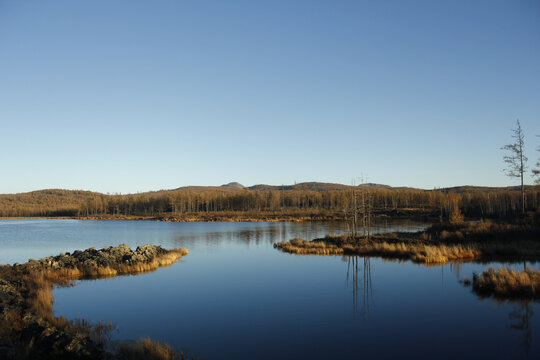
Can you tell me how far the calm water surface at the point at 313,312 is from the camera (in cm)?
947

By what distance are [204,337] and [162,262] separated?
44.4 ft

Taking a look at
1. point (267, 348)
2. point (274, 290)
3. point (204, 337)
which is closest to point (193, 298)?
point (274, 290)

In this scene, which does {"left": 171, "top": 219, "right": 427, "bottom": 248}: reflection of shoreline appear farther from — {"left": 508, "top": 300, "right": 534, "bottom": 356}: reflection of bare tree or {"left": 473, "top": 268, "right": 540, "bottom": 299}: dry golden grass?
{"left": 508, "top": 300, "right": 534, "bottom": 356}: reflection of bare tree

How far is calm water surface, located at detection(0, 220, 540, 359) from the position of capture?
947cm

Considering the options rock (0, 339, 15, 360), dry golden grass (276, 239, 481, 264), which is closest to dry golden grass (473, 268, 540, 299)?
dry golden grass (276, 239, 481, 264)

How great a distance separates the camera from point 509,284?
45.7ft

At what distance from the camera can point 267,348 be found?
951 cm

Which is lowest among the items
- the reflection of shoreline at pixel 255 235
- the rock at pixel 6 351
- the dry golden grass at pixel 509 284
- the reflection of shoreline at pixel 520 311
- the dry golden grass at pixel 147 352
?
the reflection of shoreline at pixel 255 235

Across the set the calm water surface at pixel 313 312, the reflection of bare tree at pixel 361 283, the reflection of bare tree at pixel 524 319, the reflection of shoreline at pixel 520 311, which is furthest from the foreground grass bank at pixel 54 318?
the reflection of shoreline at pixel 520 311

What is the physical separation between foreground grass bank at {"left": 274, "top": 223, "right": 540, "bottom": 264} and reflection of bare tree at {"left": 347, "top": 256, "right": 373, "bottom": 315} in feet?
8.70

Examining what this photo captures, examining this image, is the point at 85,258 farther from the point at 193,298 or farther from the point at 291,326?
the point at 291,326

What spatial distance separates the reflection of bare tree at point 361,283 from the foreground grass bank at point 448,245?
265cm

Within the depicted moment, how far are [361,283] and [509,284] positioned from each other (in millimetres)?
5738

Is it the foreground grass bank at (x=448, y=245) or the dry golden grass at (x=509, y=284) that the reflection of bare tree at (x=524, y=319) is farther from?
the foreground grass bank at (x=448, y=245)
